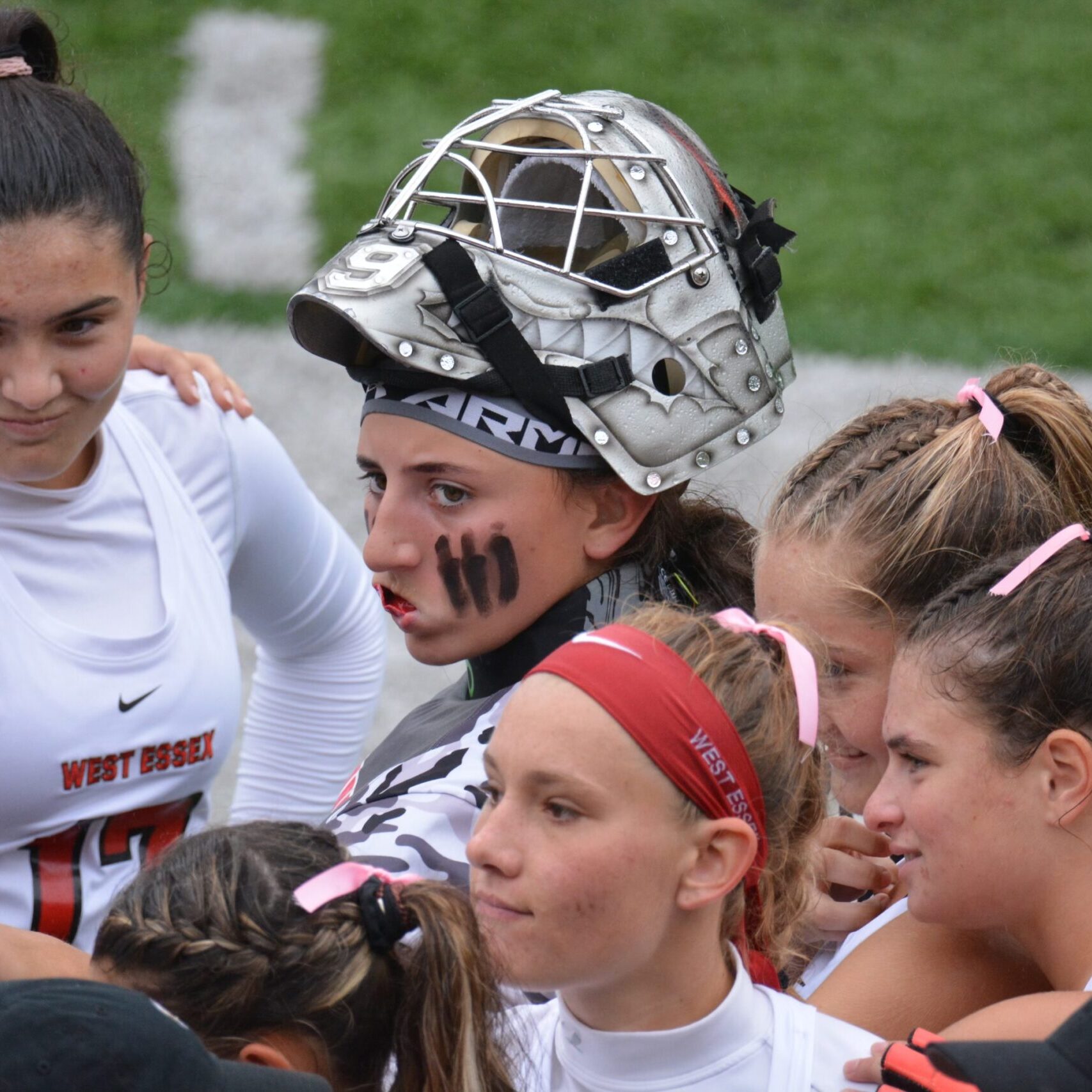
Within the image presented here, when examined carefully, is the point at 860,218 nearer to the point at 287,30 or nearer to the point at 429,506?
the point at 287,30

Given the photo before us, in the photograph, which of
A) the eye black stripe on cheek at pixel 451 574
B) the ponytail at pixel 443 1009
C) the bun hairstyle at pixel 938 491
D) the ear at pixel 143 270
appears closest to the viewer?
the ponytail at pixel 443 1009

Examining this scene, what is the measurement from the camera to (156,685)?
2.70 meters

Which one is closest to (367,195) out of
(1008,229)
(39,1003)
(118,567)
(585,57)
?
(585,57)

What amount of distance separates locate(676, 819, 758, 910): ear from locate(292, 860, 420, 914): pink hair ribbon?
0.32 m

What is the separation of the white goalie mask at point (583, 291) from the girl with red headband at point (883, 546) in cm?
22

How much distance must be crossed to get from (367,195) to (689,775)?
6.46 meters

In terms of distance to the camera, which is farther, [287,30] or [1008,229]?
[287,30]

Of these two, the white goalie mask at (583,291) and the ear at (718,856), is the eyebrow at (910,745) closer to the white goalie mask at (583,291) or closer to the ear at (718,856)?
the ear at (718,856)

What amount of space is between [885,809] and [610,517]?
668mm

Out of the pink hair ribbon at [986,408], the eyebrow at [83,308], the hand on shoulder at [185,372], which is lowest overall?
the hand on shoulder at [185,372]

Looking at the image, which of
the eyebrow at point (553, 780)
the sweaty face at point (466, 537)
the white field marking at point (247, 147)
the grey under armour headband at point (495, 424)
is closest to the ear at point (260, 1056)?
the eyebrow at point (553, 780)

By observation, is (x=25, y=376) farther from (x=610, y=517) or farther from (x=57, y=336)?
(x=610, y=517)

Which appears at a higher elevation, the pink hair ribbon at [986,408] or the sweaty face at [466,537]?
the pink hair ribbon at [986,408]

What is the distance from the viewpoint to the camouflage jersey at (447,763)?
210cm
